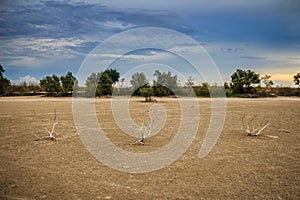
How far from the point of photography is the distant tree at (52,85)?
52.0m

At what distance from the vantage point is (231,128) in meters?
13.3

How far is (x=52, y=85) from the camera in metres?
52.0

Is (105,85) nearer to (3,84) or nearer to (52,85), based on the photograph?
(52,85)

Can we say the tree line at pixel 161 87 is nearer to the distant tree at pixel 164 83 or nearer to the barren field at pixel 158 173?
the distant tree at pixel 164 83

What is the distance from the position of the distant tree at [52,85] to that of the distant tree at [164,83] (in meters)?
20.1

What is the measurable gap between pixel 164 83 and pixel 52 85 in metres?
22.8

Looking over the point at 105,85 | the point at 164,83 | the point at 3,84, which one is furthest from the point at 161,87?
the point at 3,84

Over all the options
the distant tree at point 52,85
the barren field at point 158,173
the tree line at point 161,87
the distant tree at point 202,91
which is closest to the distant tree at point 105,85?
the tree line at point 161,87

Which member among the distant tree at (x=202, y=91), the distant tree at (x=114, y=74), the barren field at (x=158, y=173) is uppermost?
the distant tree at (x=114, y=74)

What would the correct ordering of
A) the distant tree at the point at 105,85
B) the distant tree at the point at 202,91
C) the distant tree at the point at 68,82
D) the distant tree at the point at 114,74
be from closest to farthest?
the distant tree at the point at 202,91 < the distant tree at the point at 105,85 < the distant tree at the point at 68,82 < the distant tree at the point at 114,74

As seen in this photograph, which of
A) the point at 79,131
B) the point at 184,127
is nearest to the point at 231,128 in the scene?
the point at 184,127

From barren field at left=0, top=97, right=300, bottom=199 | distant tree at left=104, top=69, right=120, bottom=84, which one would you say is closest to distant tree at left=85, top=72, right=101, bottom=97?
distant tree at left=104, top=69, right=120, bottom=84

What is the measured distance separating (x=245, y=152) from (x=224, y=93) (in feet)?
132

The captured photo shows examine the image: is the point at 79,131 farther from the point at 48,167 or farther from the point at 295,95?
the point at 295,95
